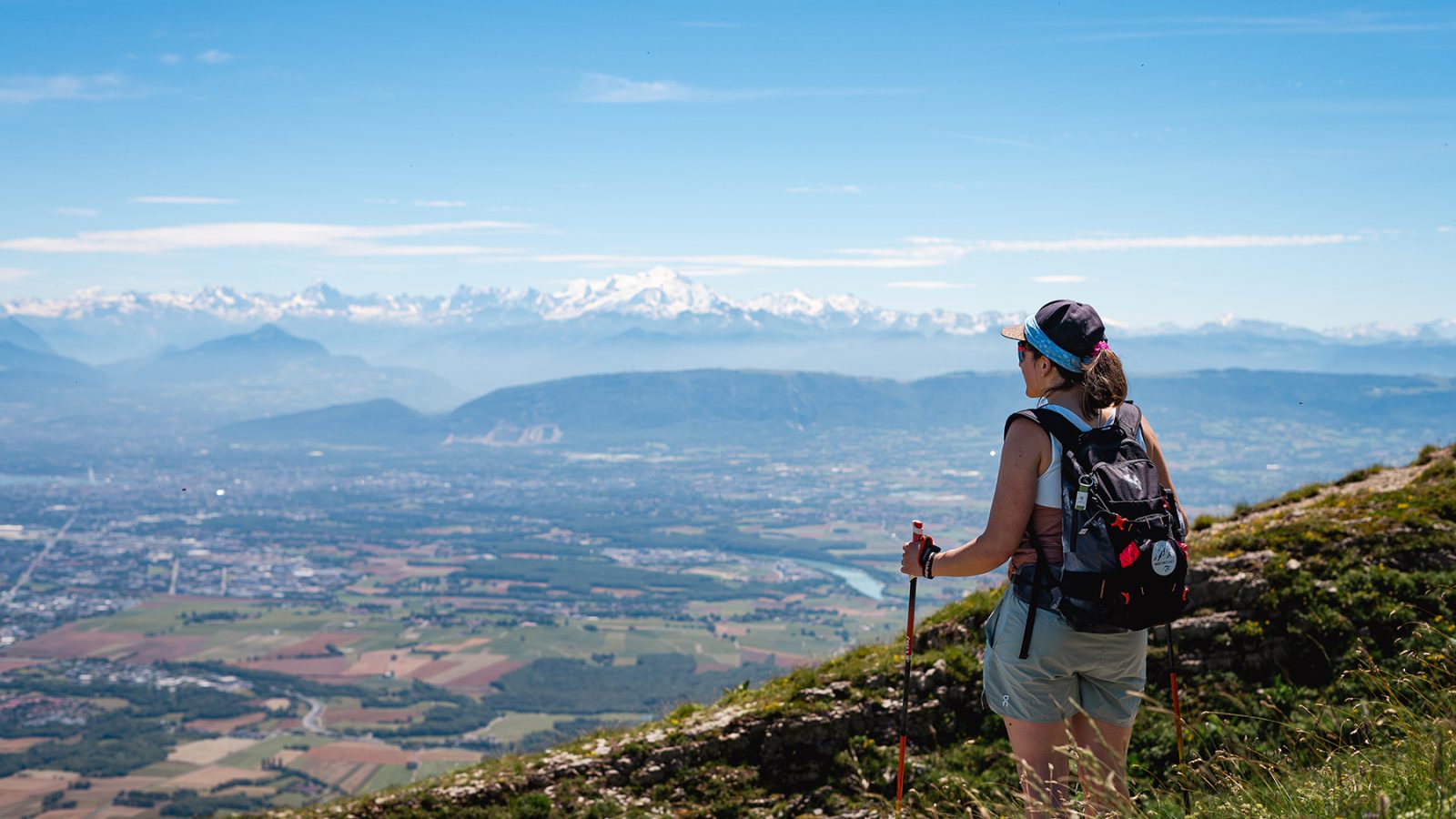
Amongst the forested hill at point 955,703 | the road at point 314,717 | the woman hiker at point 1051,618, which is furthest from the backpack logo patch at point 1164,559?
the road at point 314,717

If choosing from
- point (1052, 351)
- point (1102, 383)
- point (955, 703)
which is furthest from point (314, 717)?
point (1102, 383)

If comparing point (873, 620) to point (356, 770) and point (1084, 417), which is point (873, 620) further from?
point (1084, 417)

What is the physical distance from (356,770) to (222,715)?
92.4 feet

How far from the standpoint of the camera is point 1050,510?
3.72 m

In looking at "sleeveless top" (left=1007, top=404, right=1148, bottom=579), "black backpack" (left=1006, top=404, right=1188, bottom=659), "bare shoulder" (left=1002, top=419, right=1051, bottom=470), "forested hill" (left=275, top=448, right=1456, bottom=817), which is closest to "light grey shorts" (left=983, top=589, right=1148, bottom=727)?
"black backpack" (left=1006, top=404, right=1188, bottom=659)

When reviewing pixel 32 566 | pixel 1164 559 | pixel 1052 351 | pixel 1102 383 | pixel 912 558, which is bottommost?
pixel 32 566

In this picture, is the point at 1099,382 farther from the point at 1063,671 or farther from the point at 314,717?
the point at 314,717

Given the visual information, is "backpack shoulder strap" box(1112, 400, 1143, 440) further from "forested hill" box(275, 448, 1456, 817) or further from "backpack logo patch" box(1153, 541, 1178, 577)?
"forested hill" box(275, 448, 1456, 817)

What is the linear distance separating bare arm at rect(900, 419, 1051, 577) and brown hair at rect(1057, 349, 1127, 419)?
264 mm

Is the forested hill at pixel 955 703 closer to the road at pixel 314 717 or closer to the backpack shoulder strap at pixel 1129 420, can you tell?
the backpack shoulder strap at pixel 1129 420

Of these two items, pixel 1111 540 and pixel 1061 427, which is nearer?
pixel 1111 540

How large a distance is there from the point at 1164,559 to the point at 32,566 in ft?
616

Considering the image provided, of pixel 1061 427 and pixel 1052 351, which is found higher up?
pixel 1052 351

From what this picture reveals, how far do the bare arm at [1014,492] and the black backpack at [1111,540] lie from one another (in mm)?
65
